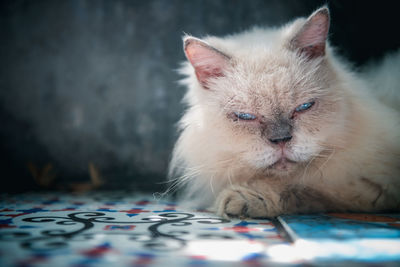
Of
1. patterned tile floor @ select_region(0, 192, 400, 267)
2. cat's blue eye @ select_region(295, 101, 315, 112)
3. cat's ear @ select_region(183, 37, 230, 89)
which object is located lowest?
patterned tile floor @ select_region(0, 192, 400, 267)

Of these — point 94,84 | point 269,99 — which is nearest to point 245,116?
point 269,99

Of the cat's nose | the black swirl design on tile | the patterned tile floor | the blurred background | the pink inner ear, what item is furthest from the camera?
the blurred background

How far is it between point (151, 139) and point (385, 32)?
1935 millimetres

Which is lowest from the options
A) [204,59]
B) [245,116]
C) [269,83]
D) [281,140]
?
[281,140]

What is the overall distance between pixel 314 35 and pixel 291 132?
0.47m

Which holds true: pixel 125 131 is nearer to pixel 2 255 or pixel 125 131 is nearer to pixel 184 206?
pixel 184 206

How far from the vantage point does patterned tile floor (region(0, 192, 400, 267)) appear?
799 millimetres

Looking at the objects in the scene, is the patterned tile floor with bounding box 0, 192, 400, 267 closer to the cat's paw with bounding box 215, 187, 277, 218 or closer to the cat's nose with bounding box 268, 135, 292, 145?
the cat's paw with bounding box 215, 187, 277, 218

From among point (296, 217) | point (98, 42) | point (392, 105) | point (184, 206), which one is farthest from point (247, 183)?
point (98, 42)

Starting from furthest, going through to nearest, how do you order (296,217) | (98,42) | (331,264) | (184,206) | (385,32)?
1. (98,42)
2. (385,32)
3. (184,206)
4. (296,217)
5. (331,264)

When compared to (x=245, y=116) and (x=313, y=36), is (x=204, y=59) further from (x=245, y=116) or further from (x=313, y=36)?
(x=313, y=36)

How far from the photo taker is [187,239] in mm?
989

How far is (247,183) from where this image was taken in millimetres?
1413

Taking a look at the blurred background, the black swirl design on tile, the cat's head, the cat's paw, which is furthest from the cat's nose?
the blurred background
